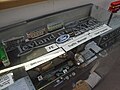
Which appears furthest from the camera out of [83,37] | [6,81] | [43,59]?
[83,37]

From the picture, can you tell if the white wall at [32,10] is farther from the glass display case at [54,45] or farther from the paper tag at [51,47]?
the paper tag at [51,47]

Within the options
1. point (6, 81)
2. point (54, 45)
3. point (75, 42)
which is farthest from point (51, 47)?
point (6, 81)

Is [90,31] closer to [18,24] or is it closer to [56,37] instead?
[56,37]

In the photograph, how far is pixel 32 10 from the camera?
2.34ft

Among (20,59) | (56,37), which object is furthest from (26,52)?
(56,37)

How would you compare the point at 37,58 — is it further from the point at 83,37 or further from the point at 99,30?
the point at 99,30

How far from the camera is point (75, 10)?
883mm

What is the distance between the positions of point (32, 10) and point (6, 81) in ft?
1.23

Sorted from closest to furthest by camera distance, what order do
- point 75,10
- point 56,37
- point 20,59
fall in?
1. point 20,59
2. point 56,37
3. point 75,10

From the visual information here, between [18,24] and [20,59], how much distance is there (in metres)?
0.18

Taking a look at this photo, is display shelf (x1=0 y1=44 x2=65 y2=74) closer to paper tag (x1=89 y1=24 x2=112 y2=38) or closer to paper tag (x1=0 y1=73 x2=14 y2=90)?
paper tag (x1=0 y1=73 x2=14 y2=90)

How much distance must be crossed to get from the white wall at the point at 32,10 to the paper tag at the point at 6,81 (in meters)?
0.25

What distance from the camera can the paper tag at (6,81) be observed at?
52 cm

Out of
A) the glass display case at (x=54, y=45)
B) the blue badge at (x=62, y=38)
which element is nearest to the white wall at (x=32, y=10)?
the glass display case at (x=54, y=45)
